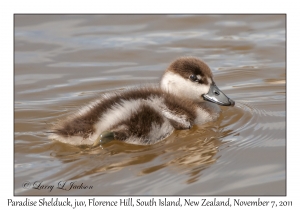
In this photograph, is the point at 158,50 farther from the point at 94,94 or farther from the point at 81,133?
the point at 81,133

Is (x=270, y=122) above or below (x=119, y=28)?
below

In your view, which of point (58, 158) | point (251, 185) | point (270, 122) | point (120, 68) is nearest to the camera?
point (251, 185)

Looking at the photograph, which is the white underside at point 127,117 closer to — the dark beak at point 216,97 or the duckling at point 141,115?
the duckling at point 141,115

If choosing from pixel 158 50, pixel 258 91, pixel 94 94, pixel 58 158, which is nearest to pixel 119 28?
pixel 158 50

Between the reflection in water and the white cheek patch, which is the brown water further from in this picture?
the white cheek patch

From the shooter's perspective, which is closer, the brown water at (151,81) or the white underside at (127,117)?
the brown water at (151,81)

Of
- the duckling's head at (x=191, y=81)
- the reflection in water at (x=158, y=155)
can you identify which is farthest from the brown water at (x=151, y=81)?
the duckling's head at (x=191, y=81)
